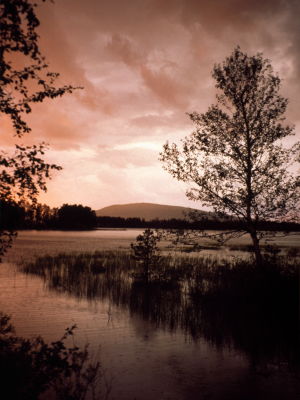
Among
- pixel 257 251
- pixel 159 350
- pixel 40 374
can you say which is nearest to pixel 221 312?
pixel 257 251

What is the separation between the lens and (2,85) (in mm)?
8297

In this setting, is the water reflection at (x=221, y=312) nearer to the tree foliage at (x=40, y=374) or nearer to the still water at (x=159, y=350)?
the still water at (x=159, y=350)

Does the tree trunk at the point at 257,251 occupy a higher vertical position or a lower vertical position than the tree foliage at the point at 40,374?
higher

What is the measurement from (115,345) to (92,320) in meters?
3.11

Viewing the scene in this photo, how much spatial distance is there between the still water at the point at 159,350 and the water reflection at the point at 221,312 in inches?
3.7

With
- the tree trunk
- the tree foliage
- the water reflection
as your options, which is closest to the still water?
the water reflection

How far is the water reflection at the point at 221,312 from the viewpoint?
36.9 ft

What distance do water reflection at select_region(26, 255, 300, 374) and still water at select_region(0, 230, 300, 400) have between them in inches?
3.7

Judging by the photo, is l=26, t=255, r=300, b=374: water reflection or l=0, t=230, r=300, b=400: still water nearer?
l=0, t=230, r=300, b=400: still water

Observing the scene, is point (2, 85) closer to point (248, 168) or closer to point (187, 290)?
point (248, 168)

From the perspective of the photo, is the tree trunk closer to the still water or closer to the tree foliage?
the still water

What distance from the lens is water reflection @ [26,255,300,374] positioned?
36.9 ft

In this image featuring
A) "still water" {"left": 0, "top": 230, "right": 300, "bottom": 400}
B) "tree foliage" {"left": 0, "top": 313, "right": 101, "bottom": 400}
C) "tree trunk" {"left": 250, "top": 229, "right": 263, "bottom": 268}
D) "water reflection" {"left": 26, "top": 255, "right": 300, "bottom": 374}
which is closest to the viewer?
"tree foliage" {"left": 0, "top": 313, "right": 101, "bottom": 400}

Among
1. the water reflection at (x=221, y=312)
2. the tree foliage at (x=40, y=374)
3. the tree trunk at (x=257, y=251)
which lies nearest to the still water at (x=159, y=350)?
the water reflection at (x=221, y=312)
